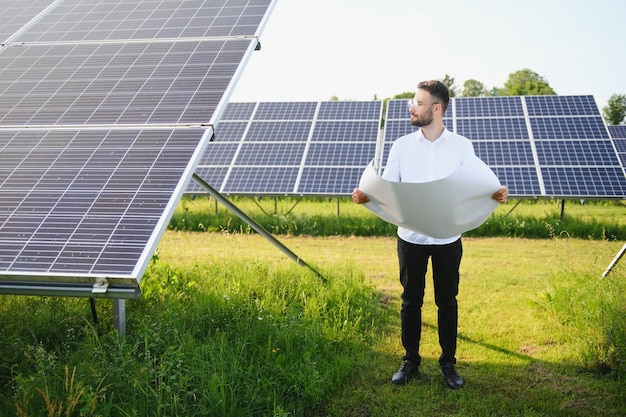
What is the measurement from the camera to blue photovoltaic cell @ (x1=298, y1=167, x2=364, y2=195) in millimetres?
13602

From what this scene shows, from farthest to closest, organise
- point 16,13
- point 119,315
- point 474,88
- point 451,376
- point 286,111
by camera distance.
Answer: point 474,88 < point 286,111 < point 16,13 < point 451,376 < point 119,315

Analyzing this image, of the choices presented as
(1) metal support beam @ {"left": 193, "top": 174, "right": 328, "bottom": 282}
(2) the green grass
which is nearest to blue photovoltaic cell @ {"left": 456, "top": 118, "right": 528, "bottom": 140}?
(2) the green grass

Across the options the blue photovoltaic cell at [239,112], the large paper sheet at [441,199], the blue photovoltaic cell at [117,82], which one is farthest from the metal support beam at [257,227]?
the blue photovoltaic cell at [239,112]

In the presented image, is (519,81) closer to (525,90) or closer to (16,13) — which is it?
(525,90)

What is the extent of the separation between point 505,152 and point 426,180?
33.2ft

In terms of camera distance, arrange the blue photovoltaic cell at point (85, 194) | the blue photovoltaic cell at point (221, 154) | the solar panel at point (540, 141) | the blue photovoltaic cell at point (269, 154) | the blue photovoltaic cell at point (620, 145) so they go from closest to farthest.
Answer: the blue photovoltaic cell at point (85, 194), the solar panel at point (540, 141), the blue photovoltaic cell at point (269, 154), the blue photovoltaic cell at point (221, 154), the blue photovoltaic cell at point (620, 145)

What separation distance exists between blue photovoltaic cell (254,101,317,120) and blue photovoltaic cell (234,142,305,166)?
1785mm

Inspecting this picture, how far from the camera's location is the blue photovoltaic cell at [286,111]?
57.9ft

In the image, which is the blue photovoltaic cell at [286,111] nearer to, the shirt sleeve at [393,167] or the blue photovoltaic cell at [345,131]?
the blue photovoltaic cell at [345,131]

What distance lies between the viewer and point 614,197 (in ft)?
41.8

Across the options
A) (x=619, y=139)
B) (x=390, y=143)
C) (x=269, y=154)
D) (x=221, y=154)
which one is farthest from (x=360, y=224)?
(x=619, y=139)

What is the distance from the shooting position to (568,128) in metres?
15.1

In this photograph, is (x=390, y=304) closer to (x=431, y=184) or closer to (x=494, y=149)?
(x=431, y=184)

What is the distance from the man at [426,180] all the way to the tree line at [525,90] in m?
37.6
